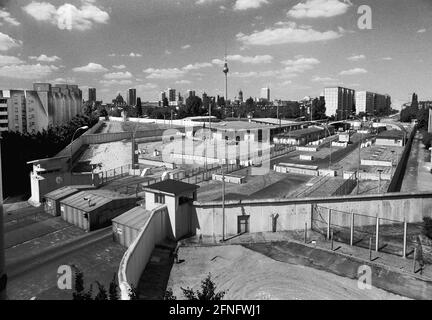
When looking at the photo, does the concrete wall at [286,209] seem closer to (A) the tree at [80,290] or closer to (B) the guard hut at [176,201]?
(B) the guard hut at [176,201]

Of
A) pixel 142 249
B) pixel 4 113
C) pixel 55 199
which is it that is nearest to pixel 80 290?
pixel 142 249

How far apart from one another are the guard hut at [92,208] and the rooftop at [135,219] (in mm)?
2969

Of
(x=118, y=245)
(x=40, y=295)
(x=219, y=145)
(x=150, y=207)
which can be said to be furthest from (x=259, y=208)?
(x=219, y=145)

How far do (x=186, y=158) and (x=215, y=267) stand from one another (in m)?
32.6

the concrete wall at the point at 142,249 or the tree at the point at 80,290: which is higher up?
the tree at the point at 80,290

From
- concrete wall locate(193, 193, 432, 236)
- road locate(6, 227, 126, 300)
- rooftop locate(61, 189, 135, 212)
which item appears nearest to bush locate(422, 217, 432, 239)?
concrete wall locate(193, 193, 432, 236)

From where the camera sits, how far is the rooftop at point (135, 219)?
19.6m

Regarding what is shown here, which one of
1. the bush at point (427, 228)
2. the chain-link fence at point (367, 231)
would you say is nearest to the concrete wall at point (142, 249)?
the chain-link fence at point (367, 231)

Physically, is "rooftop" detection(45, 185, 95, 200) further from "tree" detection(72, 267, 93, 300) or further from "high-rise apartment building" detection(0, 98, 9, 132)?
"high-rise apartment building" detection(0, 98, 9, 132)

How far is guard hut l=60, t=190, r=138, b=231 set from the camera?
23.0 meters

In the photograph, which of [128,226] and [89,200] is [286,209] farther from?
[89,200]

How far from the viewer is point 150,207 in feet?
71.0

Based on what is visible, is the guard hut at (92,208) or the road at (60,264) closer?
the road at (60,264)

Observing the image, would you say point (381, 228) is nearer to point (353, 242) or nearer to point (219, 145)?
point (353, 242)
